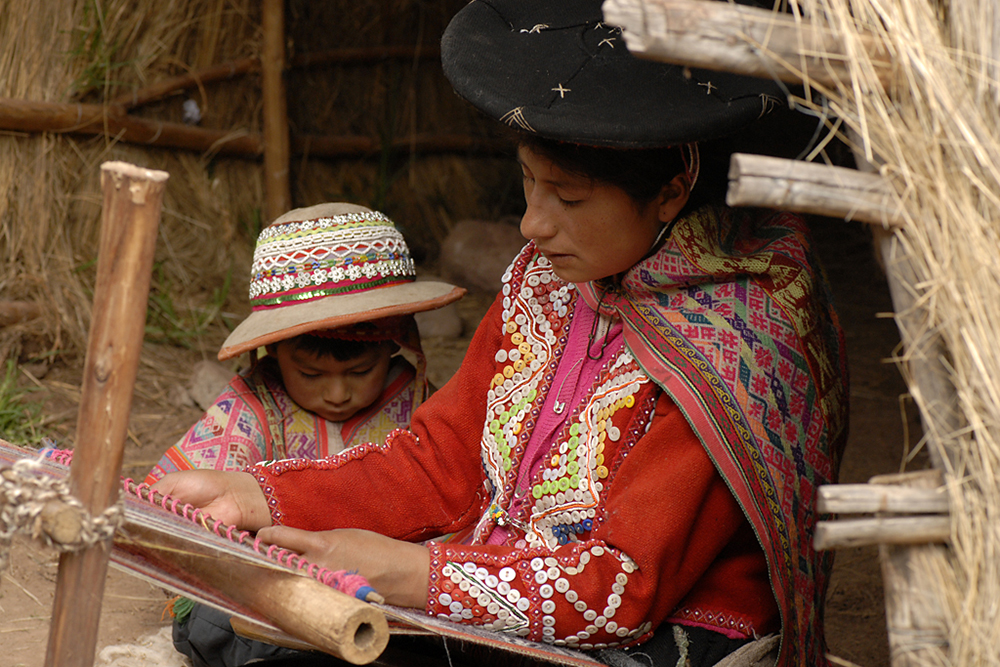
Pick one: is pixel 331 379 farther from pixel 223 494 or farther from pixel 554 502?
pixel 554 502

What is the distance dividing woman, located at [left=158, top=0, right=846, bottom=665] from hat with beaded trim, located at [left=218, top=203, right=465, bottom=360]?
1.90 ft

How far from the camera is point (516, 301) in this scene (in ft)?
7.02

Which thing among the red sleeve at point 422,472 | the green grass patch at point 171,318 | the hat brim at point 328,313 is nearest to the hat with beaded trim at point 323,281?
the hat brim at point 328,313

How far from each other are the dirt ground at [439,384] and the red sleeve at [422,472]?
88cm

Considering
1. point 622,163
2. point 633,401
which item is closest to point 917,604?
point 633,401

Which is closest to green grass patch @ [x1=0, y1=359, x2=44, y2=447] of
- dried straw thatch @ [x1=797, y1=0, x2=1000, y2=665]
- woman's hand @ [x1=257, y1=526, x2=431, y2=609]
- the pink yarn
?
the pink yarn

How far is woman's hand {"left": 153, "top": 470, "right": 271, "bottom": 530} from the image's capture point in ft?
6.54

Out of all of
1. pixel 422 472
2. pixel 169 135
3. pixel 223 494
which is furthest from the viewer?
pixel 169 135

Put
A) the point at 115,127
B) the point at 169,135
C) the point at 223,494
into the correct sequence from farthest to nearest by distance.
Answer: the point at 169,135 → the point at 115,127 → the point at 223,494

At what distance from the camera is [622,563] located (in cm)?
171

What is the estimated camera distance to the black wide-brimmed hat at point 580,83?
1642 mm

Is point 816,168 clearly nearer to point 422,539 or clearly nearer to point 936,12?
point 936,12

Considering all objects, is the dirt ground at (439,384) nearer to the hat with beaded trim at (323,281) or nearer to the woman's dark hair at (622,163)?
the woman's dark hair at (622,163)

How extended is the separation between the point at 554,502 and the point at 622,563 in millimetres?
241
